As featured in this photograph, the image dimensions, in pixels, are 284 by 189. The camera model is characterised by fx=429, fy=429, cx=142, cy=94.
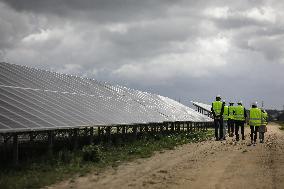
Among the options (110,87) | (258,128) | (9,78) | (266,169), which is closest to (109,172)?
(266,169)

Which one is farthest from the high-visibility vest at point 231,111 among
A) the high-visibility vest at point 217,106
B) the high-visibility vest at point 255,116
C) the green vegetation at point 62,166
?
the green vegetation at point 62,166

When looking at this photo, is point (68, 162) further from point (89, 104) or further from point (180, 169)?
point (89, 104)

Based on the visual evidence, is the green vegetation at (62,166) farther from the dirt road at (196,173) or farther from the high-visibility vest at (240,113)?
the high-visibility vest at (240,113)

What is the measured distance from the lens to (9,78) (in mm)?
18391

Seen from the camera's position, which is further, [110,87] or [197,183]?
[110,87]

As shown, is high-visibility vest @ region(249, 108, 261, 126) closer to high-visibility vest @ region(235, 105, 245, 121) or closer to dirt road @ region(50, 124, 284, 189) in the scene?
high-visibility vest @ region(235, 105, 245, 121)

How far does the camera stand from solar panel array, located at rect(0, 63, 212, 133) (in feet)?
46.9

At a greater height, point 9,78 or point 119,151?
point 9,78

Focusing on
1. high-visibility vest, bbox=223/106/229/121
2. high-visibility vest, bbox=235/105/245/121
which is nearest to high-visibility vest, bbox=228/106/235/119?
high-visibility vest, bbox=223/106/229/121

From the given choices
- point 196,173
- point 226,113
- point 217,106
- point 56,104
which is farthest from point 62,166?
point 226,113

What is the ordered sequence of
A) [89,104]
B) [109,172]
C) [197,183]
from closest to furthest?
[197,183]
[109,172]
[89,104]

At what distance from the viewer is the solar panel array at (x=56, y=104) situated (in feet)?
46.9

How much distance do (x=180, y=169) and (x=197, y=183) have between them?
8.21 feet

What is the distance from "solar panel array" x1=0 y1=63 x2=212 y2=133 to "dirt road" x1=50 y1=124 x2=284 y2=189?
3023mm
